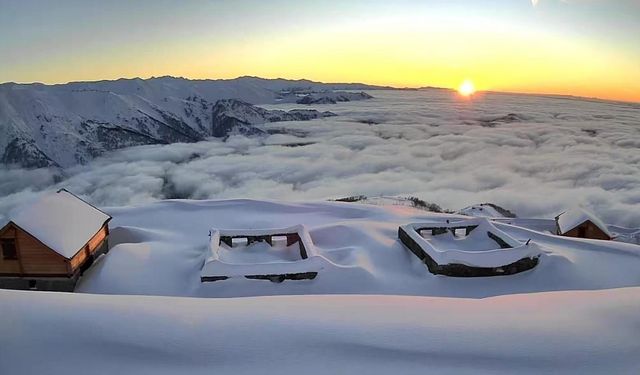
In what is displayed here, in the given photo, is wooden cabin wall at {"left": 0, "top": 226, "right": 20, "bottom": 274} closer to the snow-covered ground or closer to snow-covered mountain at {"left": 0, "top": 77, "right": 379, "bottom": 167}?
the snow-covered ground

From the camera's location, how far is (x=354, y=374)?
687 centimetres

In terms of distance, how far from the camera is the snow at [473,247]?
16.4m

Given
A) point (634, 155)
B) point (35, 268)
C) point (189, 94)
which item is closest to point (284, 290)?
point (35, 268)

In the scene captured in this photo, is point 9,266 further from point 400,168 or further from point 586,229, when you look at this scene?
point 400,168

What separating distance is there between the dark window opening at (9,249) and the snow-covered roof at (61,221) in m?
0.70

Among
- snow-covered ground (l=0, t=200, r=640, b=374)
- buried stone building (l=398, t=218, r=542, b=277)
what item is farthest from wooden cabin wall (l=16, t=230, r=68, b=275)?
buried stone building (l=398, t=218, r=542, b=277)

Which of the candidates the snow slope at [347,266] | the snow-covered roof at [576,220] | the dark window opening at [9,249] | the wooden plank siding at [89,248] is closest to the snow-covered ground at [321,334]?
the snow slope at [347,266]

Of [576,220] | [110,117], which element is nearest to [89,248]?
[576,220]

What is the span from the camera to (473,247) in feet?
62.5

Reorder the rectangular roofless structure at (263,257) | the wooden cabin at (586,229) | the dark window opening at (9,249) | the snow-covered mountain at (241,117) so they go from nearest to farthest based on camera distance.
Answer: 1. the rectangular roofless structure at (263,257)
2. the dark window opening at (9,249)
3. the wooden cabin at (586,229)
4. the snow-covered mountain at (241,117)

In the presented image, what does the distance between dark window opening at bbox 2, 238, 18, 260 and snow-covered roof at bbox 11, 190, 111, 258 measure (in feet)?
2.28

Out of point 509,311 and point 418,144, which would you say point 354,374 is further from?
point 418,144

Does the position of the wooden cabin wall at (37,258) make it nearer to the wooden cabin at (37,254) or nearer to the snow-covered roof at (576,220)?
the wooden cabin at (37,254)

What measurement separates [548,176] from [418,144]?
130 feet
